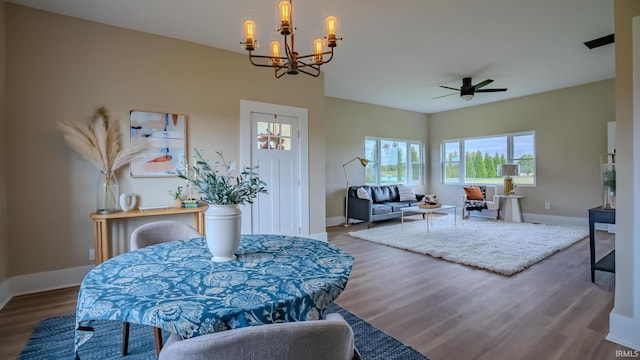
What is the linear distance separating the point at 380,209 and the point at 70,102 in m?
5.11

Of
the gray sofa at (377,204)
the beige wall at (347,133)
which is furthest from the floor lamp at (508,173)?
the beige wall at (347,133)

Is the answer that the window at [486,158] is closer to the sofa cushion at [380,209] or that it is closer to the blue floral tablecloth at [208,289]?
the sofa cushion at [380,209]

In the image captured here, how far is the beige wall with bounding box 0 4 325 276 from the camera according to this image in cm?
283

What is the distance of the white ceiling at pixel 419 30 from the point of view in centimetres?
285

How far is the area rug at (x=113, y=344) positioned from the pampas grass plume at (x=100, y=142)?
1.51 meters

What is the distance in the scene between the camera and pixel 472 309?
2.44 metres

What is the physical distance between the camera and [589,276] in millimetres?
3119

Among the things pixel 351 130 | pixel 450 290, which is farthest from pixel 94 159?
pixel 351 130

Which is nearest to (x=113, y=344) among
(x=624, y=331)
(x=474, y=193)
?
(x=624, y=331)

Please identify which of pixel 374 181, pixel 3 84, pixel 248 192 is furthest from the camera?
pixel 374 181

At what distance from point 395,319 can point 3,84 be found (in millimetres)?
4119

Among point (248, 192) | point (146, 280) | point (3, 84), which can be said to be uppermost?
point (3, 84)

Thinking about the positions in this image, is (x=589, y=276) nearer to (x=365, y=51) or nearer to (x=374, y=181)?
(x=365, y=51)

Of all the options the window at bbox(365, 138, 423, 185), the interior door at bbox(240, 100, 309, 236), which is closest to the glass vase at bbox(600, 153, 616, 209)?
the interior door at bbox(240, 100, 309, 236)
